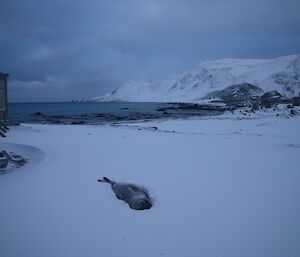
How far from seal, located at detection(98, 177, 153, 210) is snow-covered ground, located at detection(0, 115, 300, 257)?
0.39 feet

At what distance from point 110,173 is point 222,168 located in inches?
123

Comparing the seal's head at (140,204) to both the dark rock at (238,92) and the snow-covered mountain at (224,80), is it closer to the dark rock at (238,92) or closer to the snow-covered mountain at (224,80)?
the dark rock at (238,92)

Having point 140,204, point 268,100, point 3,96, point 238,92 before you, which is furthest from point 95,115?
point 238,92

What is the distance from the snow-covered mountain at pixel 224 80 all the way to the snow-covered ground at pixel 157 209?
93.5m

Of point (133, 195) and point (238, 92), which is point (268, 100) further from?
point (238, 92)

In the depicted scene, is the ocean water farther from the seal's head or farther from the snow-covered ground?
the seal's head

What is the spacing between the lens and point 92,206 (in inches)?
157

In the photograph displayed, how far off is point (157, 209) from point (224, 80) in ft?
436

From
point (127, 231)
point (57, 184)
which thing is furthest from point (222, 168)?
point (57, 184)

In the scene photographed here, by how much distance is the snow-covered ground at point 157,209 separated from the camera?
295cm

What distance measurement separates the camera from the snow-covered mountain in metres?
102

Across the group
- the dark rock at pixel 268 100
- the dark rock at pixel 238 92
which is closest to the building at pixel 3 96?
the dark rock at pixel 268 100

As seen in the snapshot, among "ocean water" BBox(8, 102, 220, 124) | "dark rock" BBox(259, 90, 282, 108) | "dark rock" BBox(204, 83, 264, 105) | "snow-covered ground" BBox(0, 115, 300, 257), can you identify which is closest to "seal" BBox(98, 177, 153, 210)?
"snow-covered ground" BBox(0, 115, 300, 257)

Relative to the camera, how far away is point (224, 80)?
412 feet
